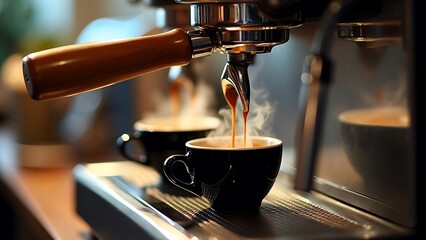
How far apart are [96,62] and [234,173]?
0.50ft

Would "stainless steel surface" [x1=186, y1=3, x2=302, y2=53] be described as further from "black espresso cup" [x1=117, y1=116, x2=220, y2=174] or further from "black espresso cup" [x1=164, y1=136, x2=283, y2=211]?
"black espresso cup" [x1=117, y1=116, x2=220, y2=174]

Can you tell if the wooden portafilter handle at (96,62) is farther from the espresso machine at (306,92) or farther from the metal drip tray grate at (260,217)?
the metal drip tray grate at (260,217)

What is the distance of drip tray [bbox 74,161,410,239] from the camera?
1.85 ft

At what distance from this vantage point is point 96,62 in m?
0.56

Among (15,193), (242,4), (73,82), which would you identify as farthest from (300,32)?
(15,193)

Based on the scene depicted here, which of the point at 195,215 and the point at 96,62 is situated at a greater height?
the point at 96,62

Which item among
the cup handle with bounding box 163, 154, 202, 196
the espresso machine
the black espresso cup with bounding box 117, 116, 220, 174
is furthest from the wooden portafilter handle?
the black espresso cup with bounding box 117, 116, 220, 174

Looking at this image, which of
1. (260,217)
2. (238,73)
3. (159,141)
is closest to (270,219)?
(260,217)

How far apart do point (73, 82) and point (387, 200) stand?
0.26 metres

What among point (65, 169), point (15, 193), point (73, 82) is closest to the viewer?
point (73, 82)

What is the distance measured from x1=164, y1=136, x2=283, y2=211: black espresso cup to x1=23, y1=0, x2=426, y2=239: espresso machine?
0.05 ft

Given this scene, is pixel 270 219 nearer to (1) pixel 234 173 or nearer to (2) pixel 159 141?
(1) pixel 234 173

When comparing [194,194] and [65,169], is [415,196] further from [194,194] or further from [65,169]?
[65,169]

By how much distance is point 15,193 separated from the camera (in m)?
1.17
